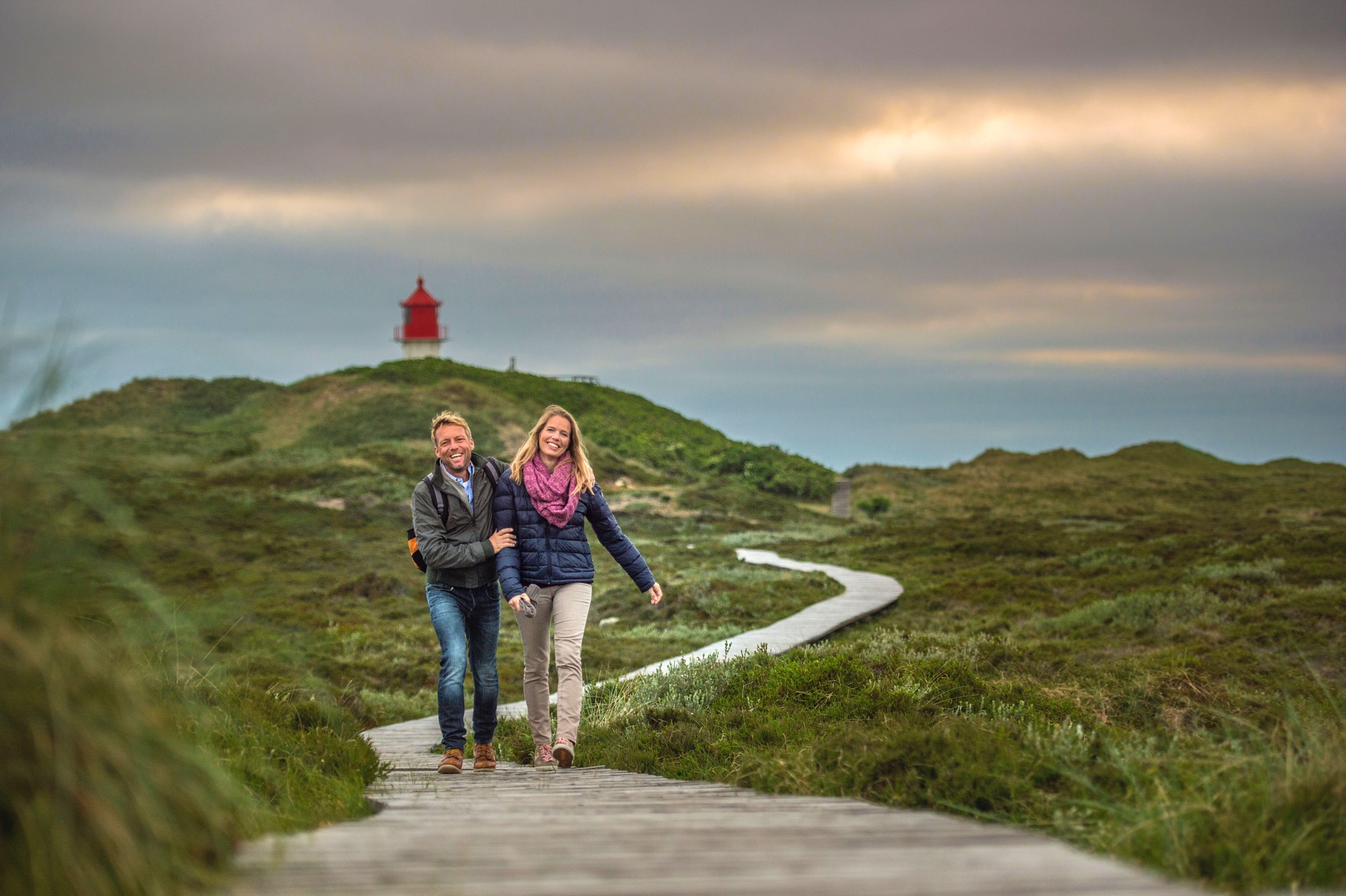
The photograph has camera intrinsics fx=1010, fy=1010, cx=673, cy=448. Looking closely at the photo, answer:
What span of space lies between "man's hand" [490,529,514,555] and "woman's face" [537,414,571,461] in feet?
1.65

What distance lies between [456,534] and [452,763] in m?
1.31

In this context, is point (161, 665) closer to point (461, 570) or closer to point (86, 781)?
point (461, 570)

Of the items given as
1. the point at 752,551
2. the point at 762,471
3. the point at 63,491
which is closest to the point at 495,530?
the point at 63,491

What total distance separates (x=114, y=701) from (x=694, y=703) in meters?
5.01

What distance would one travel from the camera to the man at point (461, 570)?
229 inches

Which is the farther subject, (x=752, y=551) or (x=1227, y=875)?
(x=752, y=551)

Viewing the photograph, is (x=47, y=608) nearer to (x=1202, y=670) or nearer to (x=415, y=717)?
(x=415, y=717)

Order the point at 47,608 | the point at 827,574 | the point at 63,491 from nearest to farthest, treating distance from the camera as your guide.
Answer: the point at 47,608 < the point at 63,491 < the point at 827,574

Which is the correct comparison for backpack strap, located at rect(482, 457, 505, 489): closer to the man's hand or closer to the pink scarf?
the pink scarf

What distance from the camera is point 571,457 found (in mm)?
6117

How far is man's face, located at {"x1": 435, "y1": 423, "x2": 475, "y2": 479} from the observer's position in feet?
19.5

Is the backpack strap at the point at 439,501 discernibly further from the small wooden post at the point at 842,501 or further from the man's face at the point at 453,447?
the small wooden post at the point at 842,501

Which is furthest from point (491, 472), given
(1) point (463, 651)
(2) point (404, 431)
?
(2) point (404, 431)

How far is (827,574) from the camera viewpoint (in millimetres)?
21594
